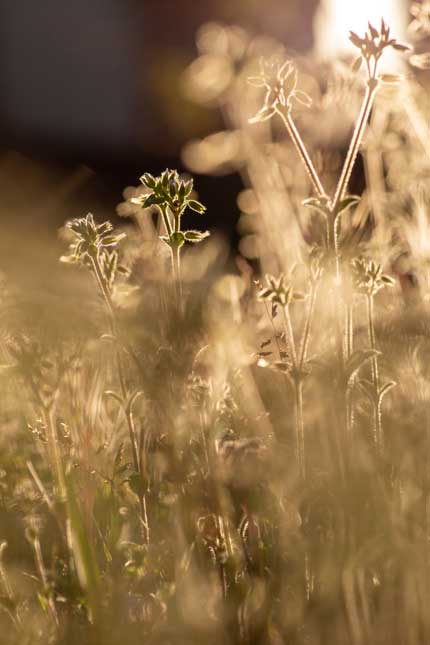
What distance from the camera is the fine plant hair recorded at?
4.61 ft

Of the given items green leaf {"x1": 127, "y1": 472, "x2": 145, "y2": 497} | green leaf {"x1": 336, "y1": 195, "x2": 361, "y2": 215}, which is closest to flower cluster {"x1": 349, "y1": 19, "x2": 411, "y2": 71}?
green leaf {"x1": 336, "y1": 195, "x2": 361, "y2": 215}

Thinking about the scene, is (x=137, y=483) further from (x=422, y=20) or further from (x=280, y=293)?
(x=422, y=20)

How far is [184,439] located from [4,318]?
597 mm

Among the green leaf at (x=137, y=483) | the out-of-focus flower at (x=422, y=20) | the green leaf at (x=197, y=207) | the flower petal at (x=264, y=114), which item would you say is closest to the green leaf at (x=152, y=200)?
the green leaf at (x=197, y=207)

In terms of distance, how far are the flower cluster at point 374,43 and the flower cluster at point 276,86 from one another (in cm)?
16

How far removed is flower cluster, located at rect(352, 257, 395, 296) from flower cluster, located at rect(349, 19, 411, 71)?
469mm

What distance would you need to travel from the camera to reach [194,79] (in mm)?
2375

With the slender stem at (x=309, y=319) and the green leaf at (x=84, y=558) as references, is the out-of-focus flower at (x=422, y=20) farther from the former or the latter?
the green leaf at (x=84, y=558)

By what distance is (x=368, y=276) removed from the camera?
176cm

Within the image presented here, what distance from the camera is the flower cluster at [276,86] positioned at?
1.62 metres

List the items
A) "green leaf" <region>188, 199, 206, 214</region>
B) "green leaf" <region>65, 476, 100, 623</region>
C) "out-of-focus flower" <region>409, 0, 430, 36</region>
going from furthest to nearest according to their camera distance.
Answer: "out-of-focus flower" <region>409, 0, 430, 36</region> → "green leaf" <region>188, 199, 206, 214</region> → "green leaf" <region>65, 476, 100, 623</region>

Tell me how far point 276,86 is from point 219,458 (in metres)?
0.85

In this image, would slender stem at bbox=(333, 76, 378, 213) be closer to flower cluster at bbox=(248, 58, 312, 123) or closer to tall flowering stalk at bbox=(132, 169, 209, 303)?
flower cluster at bbox=(248, 58, 312, 123)

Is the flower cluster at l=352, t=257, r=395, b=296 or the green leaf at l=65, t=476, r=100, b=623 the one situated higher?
the flower cluster at l=352, t=257, r=395, b=296
